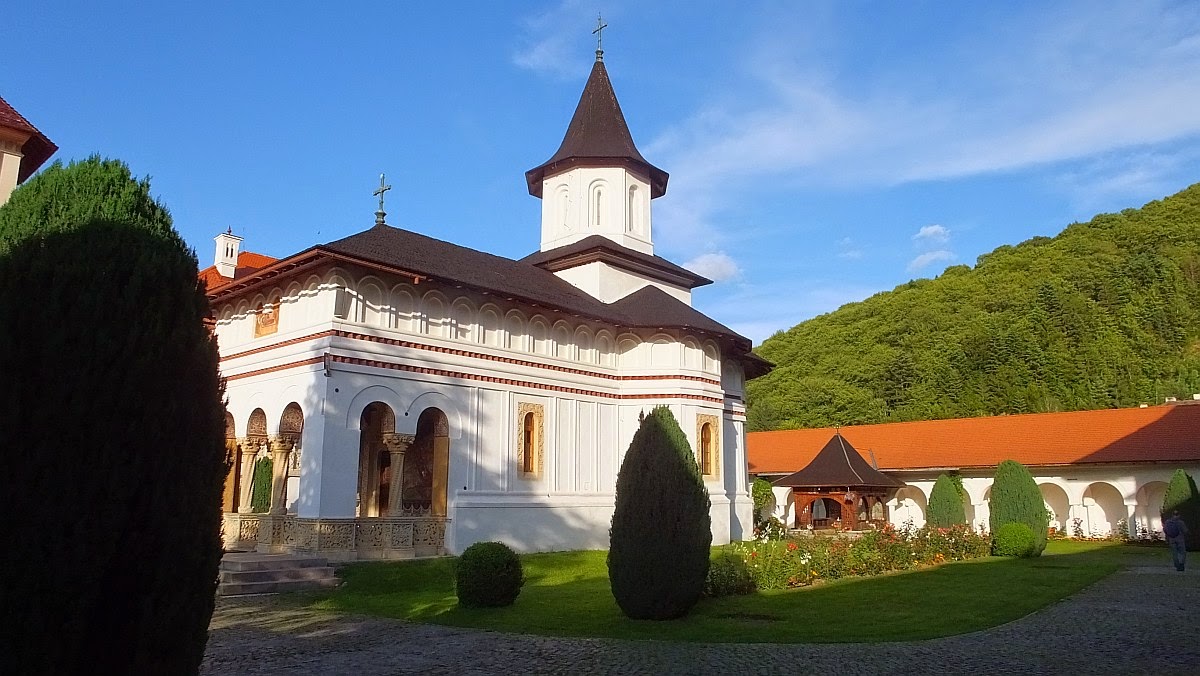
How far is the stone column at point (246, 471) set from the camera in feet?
59.3

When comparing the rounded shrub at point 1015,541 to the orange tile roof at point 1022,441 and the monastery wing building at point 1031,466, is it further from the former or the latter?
the orange tile roof at point 1022,441

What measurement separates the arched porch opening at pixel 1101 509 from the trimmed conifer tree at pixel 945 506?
5517 mm

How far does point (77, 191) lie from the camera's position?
5.54 m

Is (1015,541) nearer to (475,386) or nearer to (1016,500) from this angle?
(1016,500)

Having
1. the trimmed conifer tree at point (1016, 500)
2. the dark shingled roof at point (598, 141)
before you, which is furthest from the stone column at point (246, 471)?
the trimmed conifer tree at point (1016, 500)

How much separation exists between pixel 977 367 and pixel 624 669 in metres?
47.5

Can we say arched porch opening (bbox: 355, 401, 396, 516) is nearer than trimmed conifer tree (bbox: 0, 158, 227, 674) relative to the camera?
No

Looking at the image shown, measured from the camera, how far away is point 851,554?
51.1 ft

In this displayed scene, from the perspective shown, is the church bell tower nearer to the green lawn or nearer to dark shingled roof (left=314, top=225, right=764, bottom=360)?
dark shingled roof (left=314, top=225, right=764, bottom=360)

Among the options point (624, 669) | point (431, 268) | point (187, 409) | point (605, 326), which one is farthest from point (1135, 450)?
point (187, 409)

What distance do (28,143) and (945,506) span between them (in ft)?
80.1

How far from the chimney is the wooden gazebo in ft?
63.4

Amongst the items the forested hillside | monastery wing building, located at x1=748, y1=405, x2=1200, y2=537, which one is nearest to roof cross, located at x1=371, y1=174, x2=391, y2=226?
monastery wing building, located at x1=748, y1=405, x2=1200, y2=537

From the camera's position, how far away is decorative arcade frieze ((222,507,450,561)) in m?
15.6
